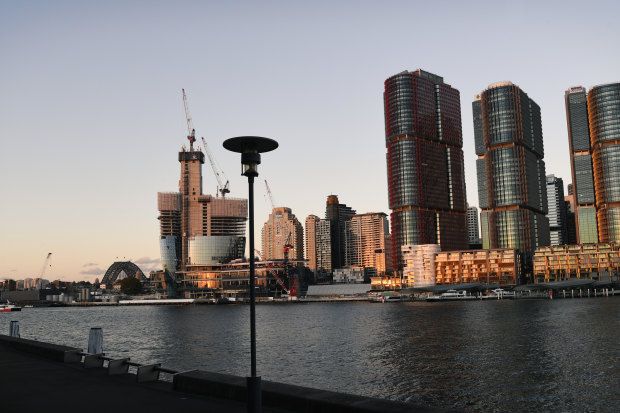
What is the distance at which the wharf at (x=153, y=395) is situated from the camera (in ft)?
59.2

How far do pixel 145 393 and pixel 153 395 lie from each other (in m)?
0.74

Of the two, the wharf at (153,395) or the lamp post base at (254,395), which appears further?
the wharf at (153,395)

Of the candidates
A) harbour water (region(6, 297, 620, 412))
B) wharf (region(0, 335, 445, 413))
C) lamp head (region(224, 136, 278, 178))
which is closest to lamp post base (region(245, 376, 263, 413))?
wharf (region(0, 335, 445, 413))

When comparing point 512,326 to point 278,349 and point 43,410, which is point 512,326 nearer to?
point 278,349

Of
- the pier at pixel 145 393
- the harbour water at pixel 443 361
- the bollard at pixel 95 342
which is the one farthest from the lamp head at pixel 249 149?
the harbour water at pixel 443 361

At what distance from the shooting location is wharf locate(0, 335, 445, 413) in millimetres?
18031

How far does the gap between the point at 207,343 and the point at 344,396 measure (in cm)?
7713

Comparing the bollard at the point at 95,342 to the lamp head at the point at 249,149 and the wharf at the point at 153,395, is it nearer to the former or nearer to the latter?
the wharf at the point at 153,395

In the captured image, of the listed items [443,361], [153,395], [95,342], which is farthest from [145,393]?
[443,361]

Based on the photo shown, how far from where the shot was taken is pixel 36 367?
1188 inches

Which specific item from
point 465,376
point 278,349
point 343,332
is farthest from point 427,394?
point 343,332

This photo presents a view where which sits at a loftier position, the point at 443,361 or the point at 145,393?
the point at 145,393

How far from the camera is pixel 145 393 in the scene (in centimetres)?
2264

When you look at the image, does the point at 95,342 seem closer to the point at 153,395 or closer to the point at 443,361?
the point at 153,395
